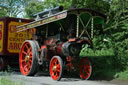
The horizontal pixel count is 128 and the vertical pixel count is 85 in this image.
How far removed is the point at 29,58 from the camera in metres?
11.2

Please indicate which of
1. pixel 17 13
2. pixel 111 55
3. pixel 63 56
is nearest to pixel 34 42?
pixel 63 56

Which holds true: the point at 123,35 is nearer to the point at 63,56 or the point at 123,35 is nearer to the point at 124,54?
the point at 124,54

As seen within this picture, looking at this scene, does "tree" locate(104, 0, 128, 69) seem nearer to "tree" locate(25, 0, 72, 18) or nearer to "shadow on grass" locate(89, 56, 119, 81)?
"shadow on grass" locate(89, 56, 119, 81)

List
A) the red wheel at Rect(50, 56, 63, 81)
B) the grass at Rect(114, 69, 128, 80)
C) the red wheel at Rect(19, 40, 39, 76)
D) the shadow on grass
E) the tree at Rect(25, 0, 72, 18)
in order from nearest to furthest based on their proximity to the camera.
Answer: the red wheel at Rect(50, 56, 63, 81)
the grass at Rect(114, 69, 128, 80)
the shadow on grass
the red wheel at Rect(19, 40, 39, 76)
the tree at Rect(25, 0, 72, 18)

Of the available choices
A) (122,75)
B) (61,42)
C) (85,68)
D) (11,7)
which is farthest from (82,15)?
(11,7)

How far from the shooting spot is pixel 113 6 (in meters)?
11.1

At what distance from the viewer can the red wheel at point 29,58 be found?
10664 mm

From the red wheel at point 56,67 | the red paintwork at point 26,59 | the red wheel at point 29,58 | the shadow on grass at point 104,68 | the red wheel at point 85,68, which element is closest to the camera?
the red wheel at point 56,67

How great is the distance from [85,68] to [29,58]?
280cm

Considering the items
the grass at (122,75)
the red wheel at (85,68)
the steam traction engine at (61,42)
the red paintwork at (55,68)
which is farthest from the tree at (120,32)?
the red paintwork at (55,68)

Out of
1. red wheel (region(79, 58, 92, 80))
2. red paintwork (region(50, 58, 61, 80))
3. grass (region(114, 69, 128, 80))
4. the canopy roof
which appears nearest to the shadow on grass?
grass (region(114, 69, 128, 80))

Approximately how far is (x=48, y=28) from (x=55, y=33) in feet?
1.59

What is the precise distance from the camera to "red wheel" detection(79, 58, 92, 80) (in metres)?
9.66

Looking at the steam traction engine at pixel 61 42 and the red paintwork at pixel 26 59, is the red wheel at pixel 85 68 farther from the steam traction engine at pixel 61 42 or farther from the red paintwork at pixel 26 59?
the red paintwork at pixel 26 59
